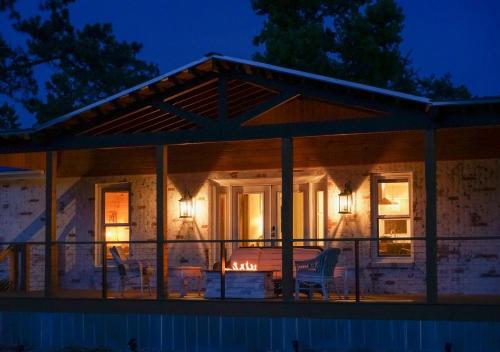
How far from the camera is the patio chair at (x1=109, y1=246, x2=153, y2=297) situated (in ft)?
49.6

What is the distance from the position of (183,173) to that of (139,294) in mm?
2797

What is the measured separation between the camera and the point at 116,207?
17.9m

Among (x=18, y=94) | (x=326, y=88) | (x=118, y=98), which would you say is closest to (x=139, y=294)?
(x=118, y=98)

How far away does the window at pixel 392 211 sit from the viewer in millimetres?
15805

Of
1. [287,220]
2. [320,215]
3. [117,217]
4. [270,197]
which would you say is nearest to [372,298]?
[287,220]

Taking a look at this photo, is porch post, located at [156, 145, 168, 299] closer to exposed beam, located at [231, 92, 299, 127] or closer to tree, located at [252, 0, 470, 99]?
exposed beam, located at [231, 92, 299, 127]

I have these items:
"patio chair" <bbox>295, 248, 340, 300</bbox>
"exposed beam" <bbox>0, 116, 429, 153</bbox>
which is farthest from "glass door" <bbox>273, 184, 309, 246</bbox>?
"exposed beam" <bbox>0, 116, 429, 153</bbox>

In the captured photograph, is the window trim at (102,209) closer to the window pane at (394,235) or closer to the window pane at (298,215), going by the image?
the window pane at (298,215)

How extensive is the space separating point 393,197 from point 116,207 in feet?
19.1

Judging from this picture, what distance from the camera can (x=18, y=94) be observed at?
3011 centimetres

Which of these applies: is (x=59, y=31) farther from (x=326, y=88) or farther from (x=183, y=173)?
(x=326, y=88)

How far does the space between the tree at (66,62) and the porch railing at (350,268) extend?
487 inches

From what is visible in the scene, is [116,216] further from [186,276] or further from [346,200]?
[346,200]

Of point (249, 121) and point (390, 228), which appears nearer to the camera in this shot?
point (249, 121)
